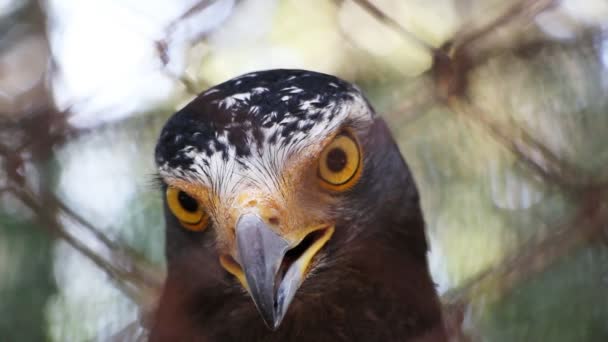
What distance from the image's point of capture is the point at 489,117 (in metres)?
1.57

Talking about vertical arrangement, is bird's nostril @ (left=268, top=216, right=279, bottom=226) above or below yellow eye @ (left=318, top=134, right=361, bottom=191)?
below

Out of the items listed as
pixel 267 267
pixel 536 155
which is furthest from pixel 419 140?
pixel 267 267

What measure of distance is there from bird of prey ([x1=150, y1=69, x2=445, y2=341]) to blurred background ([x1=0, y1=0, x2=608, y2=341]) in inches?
4.1

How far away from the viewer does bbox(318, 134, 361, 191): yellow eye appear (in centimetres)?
148

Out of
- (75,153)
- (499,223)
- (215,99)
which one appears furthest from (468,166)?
(75,153)

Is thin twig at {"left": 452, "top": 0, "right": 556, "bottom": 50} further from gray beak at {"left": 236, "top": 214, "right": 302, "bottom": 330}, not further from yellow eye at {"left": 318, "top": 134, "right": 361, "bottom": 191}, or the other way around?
gray beak at {"left": 236, "top": 214, "right": 302, "bottom": 330}

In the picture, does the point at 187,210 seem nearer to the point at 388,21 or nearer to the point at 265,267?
the point at 265,267

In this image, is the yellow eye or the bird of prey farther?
the yellow eye

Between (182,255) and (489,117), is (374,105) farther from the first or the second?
(182,255)

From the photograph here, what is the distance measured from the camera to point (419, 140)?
1771mm

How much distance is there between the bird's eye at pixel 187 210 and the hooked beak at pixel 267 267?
19 cm

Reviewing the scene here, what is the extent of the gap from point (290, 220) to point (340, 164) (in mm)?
208

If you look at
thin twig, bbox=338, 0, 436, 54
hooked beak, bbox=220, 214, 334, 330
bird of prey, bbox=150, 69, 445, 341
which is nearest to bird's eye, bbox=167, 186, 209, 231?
bird of prey, bbox=150, 69, 445, 341

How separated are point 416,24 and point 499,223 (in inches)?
18.8
